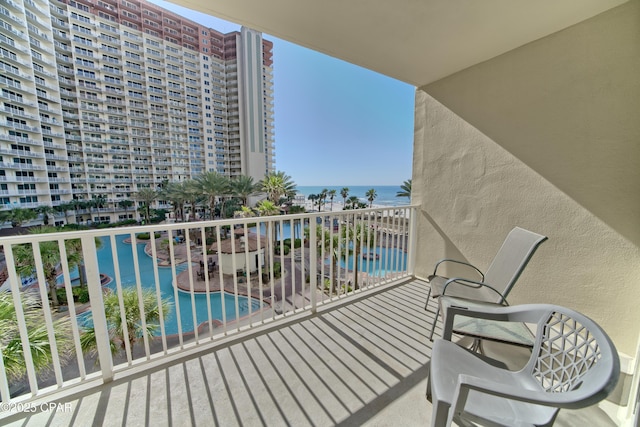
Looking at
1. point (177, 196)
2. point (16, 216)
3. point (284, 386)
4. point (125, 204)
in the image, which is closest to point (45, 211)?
point (16, 216)

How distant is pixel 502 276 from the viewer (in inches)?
76.4

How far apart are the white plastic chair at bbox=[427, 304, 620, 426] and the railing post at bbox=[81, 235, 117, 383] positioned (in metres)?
2.01

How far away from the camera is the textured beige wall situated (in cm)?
183

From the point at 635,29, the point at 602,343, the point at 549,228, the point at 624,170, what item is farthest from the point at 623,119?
the point at 602,343

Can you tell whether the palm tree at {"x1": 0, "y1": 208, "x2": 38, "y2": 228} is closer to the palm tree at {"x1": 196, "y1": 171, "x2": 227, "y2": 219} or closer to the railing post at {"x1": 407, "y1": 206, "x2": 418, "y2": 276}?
the palm tree at {"x1": 196, "y1": 171, "x2": 227, "y2": 219}

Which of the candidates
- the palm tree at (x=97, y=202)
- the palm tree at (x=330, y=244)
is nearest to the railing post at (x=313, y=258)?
the palm tree at (x=330, y=244)

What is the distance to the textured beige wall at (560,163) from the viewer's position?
6.01ft

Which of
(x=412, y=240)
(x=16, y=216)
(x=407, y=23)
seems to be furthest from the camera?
(x=16, y=216)

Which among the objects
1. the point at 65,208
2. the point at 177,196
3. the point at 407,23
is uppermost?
the point at 407,23

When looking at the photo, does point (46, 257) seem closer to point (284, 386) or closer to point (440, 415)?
point (284, 386)

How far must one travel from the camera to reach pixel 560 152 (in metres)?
2.13

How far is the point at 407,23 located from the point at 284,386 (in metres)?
2.82

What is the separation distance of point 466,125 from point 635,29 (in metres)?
1.23

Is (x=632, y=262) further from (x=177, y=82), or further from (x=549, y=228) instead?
(x=177, y=82)
